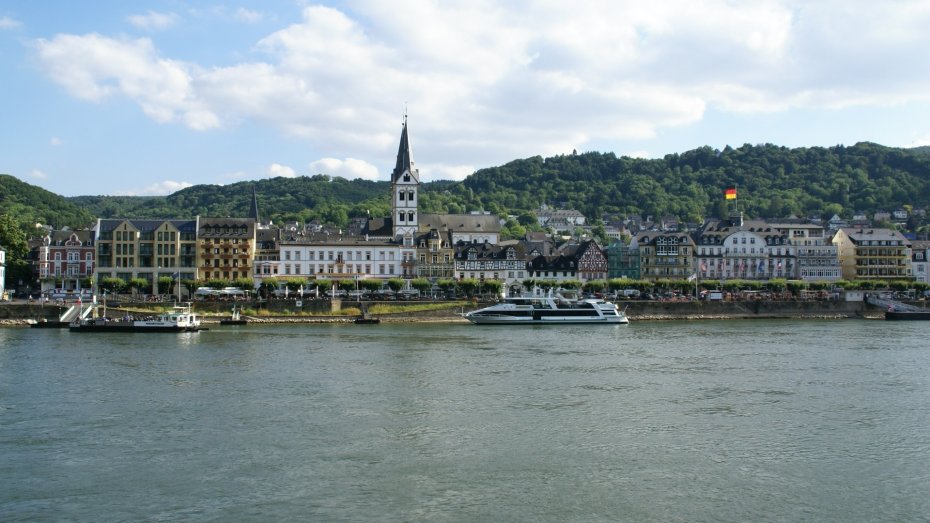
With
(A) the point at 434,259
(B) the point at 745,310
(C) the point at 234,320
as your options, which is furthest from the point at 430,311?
(B) the point at 745,310

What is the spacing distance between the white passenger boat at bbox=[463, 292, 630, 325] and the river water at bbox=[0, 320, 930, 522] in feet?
87.7

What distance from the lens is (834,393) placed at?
3628cm

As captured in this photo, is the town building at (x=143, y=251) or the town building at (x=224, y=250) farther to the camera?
the town building at (x=224, y=250)

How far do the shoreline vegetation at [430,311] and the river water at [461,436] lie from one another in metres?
25.6

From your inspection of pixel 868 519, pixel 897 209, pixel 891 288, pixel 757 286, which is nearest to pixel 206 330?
pixel 868 519

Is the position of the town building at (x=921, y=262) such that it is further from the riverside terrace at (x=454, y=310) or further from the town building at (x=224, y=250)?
the town building at (x=224, y=250)

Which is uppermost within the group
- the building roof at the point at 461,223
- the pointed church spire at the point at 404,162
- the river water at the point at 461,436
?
the pointed church spire at the point at 404,162

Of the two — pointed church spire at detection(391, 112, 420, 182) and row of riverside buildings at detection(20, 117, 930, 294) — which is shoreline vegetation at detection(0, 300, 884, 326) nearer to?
row of riverside buildings at detection(20, 117, 930, 294)

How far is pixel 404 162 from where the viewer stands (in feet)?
372

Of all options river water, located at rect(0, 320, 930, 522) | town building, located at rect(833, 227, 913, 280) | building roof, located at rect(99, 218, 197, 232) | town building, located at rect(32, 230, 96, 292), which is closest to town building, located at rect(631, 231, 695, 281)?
town building, located at rect(833, 227, 913, 280)

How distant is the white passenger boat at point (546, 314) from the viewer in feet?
254

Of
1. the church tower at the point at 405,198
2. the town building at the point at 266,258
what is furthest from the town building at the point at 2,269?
the church tower at the point at 405,198

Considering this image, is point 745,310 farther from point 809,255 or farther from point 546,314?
point 809,255

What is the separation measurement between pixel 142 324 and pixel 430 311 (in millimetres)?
25670
